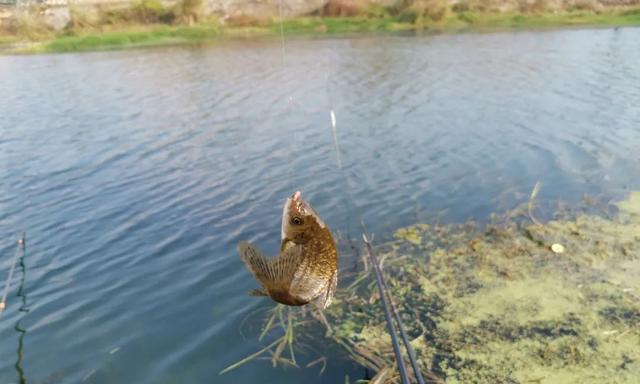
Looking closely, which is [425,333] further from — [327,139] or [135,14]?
[135,14]

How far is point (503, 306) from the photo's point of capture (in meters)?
5.56

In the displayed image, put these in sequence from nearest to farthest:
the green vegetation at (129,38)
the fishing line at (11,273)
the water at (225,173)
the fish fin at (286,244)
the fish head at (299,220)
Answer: the fish head at (299,220) < the fish fin at (286,244) < the water at (225,173) < the fishing line at (11,273) < the green vegetation at (129,38)

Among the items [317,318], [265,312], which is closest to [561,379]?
[317,318]

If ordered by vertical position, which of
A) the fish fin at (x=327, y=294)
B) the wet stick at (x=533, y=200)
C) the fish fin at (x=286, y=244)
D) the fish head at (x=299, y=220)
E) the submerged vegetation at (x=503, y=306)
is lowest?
the submerged vegetation at (x=503, y=306)

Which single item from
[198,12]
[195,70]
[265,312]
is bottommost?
[265,312]

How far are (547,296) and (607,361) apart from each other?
3.45ft

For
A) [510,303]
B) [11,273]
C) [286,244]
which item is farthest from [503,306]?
[11,273]

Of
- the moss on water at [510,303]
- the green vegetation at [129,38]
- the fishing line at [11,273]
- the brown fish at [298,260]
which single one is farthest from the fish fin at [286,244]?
the green vegetation at [129,38]

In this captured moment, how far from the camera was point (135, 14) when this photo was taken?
1588 inches

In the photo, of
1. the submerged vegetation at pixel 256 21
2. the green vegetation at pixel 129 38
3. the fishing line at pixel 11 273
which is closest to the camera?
the fishing line at pixel 11 273

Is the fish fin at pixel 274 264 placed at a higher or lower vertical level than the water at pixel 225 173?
higher

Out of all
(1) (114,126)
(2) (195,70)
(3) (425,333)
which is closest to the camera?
(3) (425,333)

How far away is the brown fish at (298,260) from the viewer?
2730 millimetres

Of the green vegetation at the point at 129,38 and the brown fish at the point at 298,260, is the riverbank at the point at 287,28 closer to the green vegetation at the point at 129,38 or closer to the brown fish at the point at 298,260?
the green vegetation at the point at 129,38
